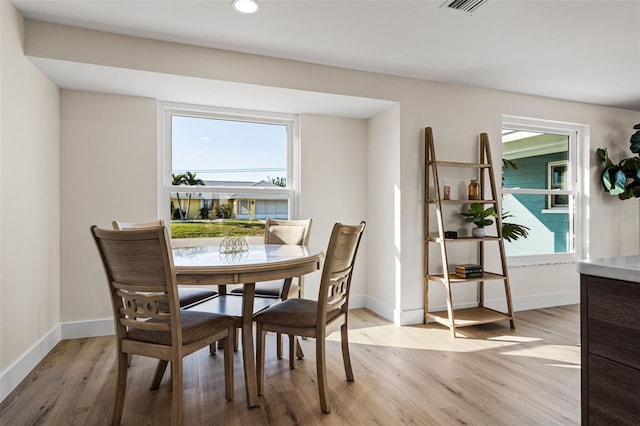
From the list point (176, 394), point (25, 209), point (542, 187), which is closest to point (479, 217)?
point (542, 187)

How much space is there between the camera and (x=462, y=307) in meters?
3.59

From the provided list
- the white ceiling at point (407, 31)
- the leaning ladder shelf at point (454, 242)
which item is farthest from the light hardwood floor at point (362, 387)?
the white ceiling at point (407, 31)

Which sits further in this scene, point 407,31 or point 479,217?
point 479,217

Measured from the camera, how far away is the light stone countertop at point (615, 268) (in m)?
1.10

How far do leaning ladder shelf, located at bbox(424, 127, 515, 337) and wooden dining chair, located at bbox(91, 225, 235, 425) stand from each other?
2.18 meters

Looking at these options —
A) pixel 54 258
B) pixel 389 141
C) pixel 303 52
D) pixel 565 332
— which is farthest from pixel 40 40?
pixel 565 332

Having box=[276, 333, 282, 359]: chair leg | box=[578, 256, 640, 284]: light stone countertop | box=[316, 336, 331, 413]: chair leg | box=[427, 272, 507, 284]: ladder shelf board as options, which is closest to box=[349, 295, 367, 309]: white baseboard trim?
box=[427, 272, 507, 284]: ladder shelf board

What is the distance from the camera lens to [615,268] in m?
1.15

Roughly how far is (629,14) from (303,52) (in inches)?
87.2

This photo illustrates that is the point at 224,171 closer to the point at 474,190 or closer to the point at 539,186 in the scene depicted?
the point at 474,190

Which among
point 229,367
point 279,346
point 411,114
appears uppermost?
point 411,114

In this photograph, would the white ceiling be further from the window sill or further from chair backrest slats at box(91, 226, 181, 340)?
the window sill

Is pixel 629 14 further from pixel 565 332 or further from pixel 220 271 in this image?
pixel 220 271

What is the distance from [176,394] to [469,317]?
2.56m
